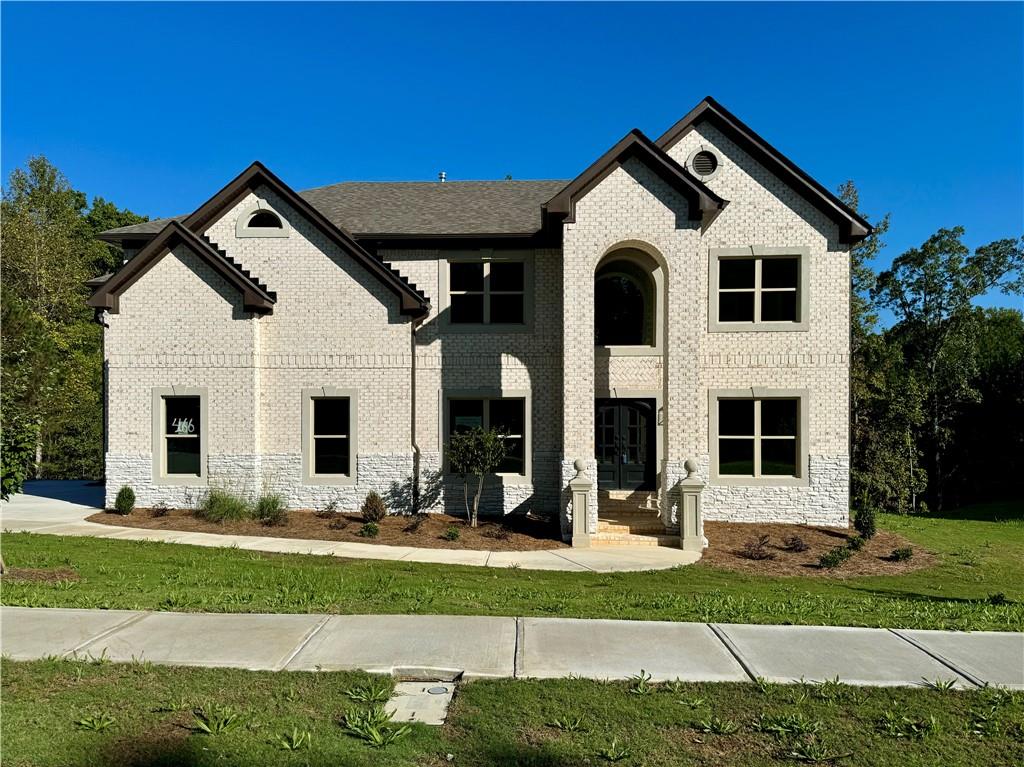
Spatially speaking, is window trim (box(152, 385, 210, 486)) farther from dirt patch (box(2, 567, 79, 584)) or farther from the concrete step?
the concrete step

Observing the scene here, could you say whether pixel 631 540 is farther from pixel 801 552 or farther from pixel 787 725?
pixel 787 725

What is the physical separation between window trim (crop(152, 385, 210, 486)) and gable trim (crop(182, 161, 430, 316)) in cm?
412

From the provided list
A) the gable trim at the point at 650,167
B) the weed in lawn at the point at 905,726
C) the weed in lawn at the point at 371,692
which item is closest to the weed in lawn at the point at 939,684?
the weed in lawn at the point at 905,726

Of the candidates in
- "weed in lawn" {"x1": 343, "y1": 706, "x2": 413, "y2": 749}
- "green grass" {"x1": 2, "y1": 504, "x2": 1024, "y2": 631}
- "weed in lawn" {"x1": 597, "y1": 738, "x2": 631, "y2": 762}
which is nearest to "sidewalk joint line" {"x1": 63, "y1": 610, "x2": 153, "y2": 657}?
"green grass" {"x1": 2, "y1": 504, "x2": 1024, "y2": 631}

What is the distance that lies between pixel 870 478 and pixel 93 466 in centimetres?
4049

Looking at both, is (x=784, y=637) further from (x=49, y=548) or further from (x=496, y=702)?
(x=49, y=548)

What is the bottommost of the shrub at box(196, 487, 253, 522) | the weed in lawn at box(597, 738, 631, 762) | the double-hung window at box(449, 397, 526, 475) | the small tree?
the shrub at box(196, 487, 253, 522)

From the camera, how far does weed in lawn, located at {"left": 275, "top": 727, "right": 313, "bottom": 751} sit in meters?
3.84

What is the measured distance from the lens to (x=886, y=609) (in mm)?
7871

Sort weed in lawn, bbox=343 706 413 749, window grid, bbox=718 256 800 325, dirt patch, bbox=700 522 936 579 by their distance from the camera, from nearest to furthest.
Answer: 1. weed in lawn, bbox=343 706 413 749
2. dirt patch, bbox=700 522 936 579
3. window grid, bbox=718 256 800 325

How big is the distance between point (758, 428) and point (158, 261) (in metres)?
15.3

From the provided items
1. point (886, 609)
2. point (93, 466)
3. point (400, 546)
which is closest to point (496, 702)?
point (886, 609)

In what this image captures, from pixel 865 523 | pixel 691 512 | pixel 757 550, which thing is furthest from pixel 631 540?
pixel 865 523

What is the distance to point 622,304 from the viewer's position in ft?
53.3
